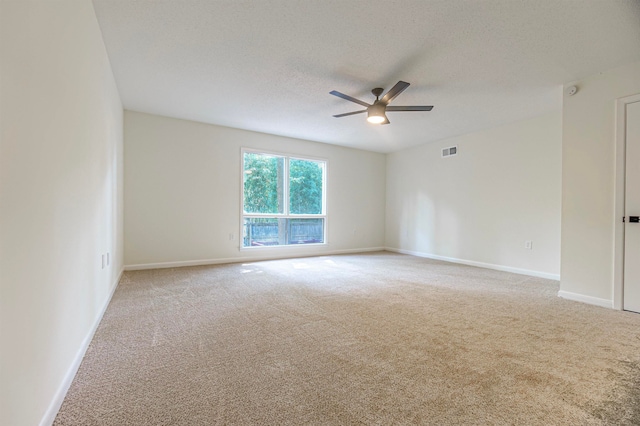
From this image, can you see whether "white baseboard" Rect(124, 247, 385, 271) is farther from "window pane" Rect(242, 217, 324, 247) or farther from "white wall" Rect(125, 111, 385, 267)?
"window pane" Rect(242, 217, 324, 247)

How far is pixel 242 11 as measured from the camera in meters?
2.22

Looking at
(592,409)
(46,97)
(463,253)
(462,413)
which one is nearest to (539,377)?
(592,409)

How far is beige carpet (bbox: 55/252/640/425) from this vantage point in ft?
4.57

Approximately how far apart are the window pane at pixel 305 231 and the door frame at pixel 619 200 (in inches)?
186

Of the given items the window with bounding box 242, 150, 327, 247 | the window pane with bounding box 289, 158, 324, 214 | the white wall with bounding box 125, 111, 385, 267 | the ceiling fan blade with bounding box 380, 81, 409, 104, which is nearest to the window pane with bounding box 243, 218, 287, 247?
the window with bounding box 242, 150, 327, 247

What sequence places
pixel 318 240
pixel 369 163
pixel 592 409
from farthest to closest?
pixel 369 163, pixel 318 240, pixel 592 409

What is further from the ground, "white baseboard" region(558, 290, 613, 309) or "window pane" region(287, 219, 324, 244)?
"window pane" region(287, 219, 324, 244)

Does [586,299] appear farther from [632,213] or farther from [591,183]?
[591,183]

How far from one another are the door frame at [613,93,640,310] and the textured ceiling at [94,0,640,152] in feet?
1.74

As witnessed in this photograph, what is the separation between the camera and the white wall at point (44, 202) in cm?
97

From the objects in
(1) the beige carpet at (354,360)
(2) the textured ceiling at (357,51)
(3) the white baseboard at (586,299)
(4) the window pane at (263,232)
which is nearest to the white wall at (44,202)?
(1) the beige carpet at (354,360)

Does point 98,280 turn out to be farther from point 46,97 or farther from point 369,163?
point 369,163

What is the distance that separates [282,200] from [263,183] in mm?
536

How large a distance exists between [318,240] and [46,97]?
550cm
